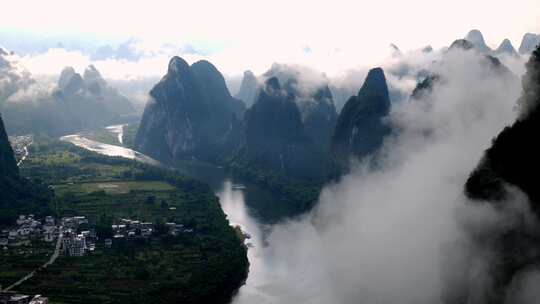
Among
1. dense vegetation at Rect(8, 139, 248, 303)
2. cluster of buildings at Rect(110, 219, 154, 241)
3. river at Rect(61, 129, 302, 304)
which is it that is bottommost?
river at Rect(61, 129, 302, 304)

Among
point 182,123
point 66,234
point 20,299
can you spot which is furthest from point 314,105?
point 20,299

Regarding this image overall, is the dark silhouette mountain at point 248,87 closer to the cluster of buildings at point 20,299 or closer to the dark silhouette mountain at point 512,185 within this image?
the cluster of buildings at point 20,299

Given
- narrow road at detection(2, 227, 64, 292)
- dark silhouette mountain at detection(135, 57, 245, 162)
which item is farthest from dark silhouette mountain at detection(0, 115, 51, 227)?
dark silhouette mountain at detection(135, 57, 245, 162)

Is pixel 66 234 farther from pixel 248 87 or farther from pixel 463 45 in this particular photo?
pixel 248 87

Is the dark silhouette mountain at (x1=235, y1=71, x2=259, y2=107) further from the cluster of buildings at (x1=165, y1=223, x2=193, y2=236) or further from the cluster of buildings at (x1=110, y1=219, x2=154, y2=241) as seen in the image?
the cluster of buildings at (x1=110, y1=219, x2=154, y2=241)

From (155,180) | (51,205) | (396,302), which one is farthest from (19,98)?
(396,302)

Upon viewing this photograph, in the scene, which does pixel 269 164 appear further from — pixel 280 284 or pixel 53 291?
pixel 53 291
